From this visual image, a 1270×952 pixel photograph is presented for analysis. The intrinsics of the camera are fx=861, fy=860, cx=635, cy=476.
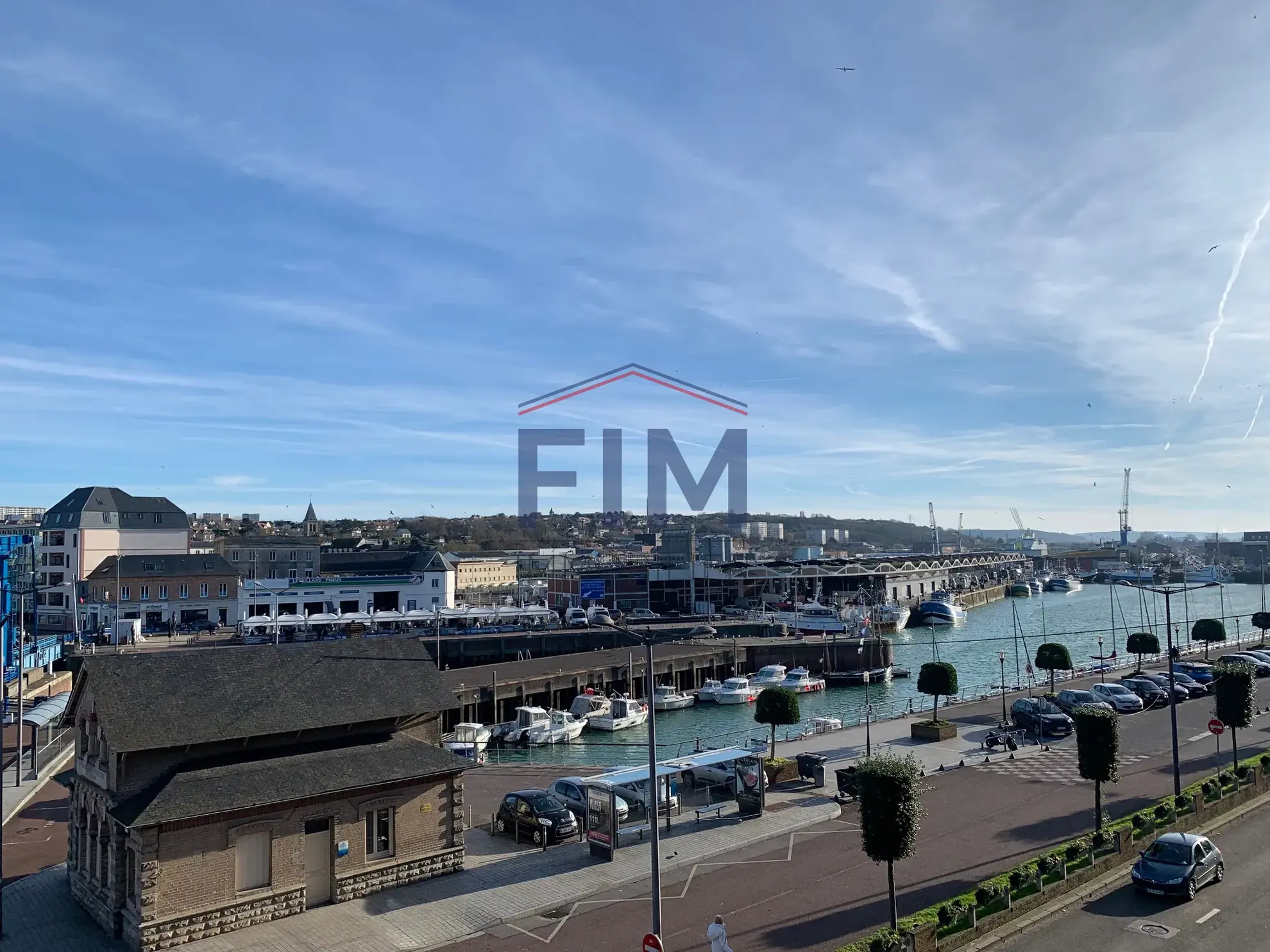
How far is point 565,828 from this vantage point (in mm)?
21328

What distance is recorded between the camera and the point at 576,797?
78.6ft

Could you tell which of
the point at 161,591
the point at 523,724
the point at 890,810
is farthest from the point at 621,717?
the point at 161,591

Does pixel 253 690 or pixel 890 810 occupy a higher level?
pixel 253 690

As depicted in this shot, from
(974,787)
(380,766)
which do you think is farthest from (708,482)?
(380,766)

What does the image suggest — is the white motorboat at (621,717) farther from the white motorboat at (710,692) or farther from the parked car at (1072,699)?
the parked car at (1072,699)

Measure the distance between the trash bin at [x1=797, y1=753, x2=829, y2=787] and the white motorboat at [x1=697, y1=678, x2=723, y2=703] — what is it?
94.5ft

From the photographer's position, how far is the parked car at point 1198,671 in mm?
41500

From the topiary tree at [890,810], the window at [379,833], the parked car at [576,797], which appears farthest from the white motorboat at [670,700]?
the topiary tree at [890,810]

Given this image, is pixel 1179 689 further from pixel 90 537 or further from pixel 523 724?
pixel 90 537

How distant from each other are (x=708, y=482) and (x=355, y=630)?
4261cm

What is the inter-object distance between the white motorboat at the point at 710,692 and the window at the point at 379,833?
127 feet

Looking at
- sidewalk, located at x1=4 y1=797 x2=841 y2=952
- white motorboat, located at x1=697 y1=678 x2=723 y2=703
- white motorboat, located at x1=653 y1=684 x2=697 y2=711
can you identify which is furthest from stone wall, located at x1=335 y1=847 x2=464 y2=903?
white motorboat, located at x1=697 y1=678 x2=723 y2=703

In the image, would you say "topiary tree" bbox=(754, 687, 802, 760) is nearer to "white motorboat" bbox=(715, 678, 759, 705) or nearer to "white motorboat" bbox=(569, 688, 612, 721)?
"white motorboat" bbox=(569, 688, 612, 721)

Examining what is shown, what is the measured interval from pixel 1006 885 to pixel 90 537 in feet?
276
